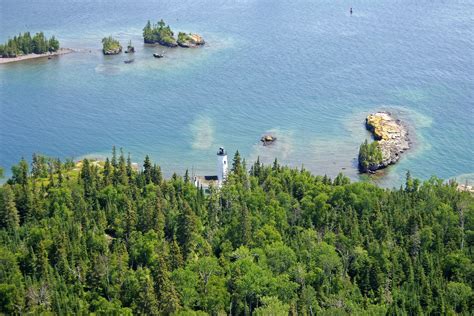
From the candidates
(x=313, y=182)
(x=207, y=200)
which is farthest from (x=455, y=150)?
(x=207, y=200)

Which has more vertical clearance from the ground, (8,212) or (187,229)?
(8,212)

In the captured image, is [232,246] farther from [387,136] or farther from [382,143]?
[387,136]

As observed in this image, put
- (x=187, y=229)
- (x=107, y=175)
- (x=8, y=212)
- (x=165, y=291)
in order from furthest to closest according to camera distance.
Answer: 1. (x=107, y=175)
2. (x=8, y=212)
3. (x=187, y=229)
4. (x=165, y=291)

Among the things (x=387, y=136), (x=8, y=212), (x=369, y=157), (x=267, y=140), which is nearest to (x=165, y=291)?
(x=8, y=212)

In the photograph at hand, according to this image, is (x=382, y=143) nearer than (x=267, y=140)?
Yes

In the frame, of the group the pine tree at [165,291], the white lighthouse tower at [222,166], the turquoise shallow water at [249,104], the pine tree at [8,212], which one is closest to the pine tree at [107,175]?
the pine tree at [8,212]
